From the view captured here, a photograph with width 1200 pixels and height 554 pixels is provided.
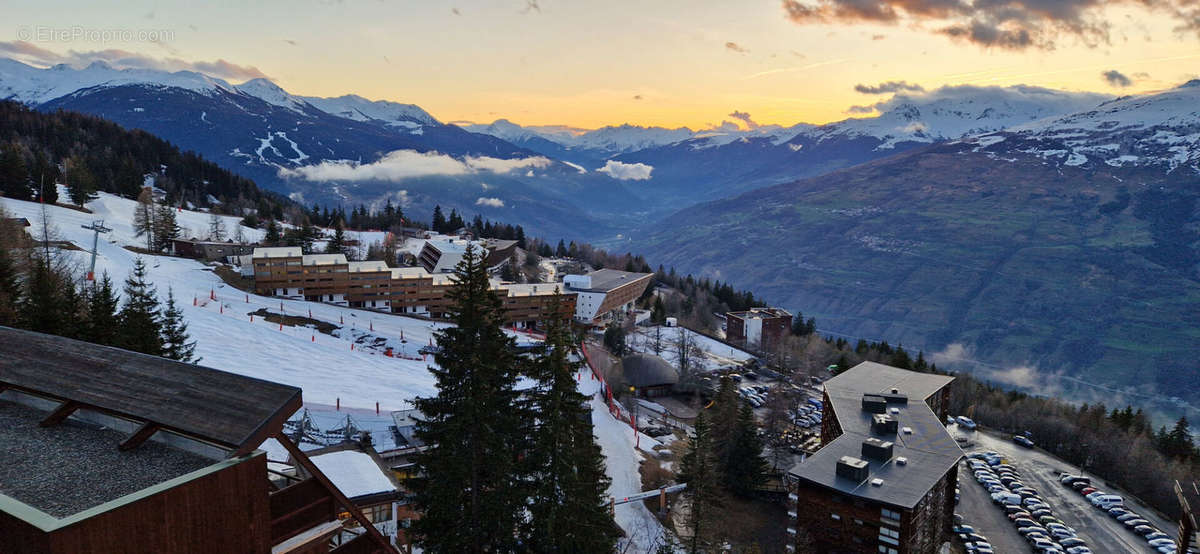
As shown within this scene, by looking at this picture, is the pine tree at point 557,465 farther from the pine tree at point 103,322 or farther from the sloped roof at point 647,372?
the sloped roof at point 647,372

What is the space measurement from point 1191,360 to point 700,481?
235 m

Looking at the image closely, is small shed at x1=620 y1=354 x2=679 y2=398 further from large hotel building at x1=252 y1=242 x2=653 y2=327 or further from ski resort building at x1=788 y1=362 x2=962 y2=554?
ski resort building at x1=788 y1=362 x2=962 y2=554

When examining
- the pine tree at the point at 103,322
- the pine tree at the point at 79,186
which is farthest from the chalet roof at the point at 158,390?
the pine tree at the point at 79,186

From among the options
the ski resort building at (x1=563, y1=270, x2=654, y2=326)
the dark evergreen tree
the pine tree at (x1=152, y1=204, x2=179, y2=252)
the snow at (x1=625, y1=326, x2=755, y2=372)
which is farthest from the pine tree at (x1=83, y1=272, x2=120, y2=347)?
the dark evergreen tree

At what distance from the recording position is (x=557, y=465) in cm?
1717

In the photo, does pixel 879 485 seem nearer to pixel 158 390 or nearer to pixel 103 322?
pixel 158 390

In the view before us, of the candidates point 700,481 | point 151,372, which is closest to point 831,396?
point 700,481

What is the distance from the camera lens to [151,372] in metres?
8.30

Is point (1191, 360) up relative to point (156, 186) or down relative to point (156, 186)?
down

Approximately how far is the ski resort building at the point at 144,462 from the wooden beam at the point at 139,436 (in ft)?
0.05

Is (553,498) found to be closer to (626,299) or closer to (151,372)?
(151,372)

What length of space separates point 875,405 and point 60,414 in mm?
41111

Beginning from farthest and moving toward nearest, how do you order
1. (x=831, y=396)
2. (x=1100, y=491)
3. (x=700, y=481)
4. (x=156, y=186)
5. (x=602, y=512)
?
(x=156, y=186), (x=1100, y=491), (x=831, y=396), (x=700, y=481), (x=602, y=512)

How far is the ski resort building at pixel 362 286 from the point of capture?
7462cm
